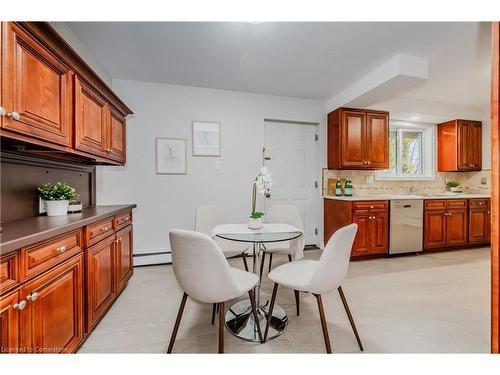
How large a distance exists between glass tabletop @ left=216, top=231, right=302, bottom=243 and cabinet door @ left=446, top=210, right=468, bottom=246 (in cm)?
349

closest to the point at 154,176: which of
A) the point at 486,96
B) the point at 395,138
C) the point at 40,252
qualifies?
the point at 40,252

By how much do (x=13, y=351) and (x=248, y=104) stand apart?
338cm

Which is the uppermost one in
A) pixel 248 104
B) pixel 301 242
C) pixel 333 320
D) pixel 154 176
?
pixel 248 104

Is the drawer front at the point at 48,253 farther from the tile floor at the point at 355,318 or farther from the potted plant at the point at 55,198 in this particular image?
the tile floor at the point at 355,318

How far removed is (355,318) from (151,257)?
8.36 ft

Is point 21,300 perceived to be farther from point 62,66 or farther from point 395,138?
point 395,138

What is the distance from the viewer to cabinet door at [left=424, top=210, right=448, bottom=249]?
376 cm

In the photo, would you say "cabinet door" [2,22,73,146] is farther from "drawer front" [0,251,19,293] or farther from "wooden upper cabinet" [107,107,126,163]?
"wooden upper cabinet" [107,107,126,163]

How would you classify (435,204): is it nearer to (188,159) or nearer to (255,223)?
(255,223)

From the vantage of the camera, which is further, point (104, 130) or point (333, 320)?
point (104, 130)

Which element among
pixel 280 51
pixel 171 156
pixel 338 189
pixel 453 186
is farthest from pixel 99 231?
pixel 453 186

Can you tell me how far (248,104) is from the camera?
3602mm

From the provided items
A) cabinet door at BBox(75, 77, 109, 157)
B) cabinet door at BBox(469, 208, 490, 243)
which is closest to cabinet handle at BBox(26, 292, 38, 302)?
cabinet door at BBox(75, 77, 109, 157)

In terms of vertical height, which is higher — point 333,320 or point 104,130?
point 104,130
